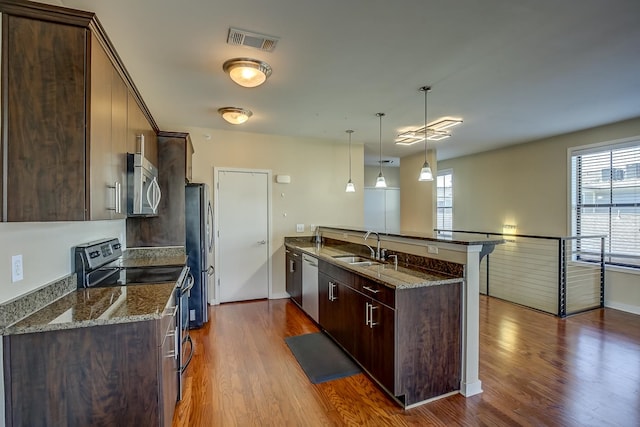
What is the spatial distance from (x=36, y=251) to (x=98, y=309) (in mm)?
484

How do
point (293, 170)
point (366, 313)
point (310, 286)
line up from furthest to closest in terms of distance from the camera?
point (293, 170), point (310, 286), point (366, 313)

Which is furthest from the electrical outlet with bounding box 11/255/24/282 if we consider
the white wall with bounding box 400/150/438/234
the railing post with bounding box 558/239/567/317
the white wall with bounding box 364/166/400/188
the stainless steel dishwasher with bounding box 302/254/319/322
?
the white wall with bounding box 364/166/400/188

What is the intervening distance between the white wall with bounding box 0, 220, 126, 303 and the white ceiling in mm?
1363

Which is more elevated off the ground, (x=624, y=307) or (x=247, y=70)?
(x=247, y=70)

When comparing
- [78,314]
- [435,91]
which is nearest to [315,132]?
[435,91]

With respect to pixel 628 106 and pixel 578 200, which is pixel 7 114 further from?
pixel 578 200

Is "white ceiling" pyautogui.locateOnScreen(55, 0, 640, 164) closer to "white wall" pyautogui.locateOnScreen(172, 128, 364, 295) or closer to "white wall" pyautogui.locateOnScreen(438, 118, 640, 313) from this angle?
"white wall" pyautogui.locateOnScreen(172, 128, 364, 295)

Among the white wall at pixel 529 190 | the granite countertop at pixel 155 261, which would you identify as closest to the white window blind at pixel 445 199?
the white wall at pixel 529 190

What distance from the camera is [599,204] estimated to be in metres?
4.87

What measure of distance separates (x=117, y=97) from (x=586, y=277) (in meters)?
6.48

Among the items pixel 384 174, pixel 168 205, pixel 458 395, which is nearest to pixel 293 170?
pixel 168 205

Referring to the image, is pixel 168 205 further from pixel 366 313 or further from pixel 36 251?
pixel 366 313

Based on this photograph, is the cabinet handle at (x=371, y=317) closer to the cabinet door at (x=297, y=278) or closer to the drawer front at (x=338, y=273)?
the drawer front at (x=338, y=273)

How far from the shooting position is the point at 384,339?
2.46 metres
